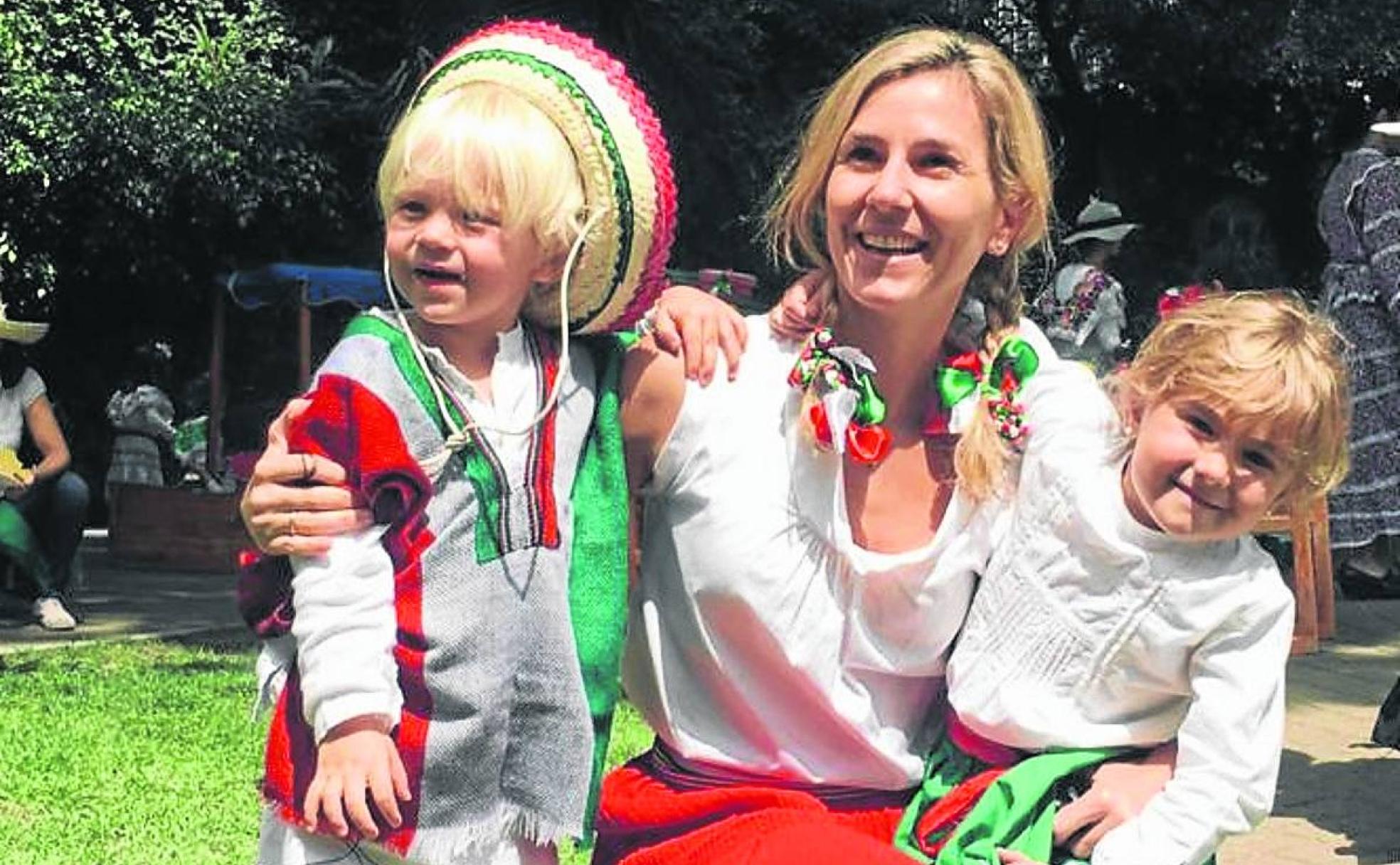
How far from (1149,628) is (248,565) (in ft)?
3.61

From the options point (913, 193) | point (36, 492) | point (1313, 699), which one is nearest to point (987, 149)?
point (913, 193)

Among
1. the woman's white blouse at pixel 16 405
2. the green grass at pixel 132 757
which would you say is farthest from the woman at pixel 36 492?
the green grass at pixel 132 757

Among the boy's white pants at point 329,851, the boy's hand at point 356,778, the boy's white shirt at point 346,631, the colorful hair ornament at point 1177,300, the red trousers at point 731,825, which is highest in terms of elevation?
the colorful hair ornament at point 1177,300

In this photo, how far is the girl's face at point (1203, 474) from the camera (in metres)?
2.41

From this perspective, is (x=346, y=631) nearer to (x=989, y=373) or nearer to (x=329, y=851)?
(x=329, y=851)

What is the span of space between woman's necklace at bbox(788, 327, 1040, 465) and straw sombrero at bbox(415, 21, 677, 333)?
0.24 meters

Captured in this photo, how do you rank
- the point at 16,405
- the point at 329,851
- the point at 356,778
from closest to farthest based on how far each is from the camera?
the point at 356,778
the point at 329,851
the point at 16,405

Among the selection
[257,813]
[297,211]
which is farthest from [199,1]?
[257,813]

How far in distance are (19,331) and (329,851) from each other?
7.54 meters

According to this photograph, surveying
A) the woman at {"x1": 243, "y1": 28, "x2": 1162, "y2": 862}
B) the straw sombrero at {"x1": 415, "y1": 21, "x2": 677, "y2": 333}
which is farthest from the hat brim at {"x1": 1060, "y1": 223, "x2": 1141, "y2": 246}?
the straw sombrero at {"x1": 415, "y1": 21, "x2": 677, "y2": 333}

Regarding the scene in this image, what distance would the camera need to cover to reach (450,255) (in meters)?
2.28

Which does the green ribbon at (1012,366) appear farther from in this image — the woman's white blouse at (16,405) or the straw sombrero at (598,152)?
the woman's white blouse at (16,405)

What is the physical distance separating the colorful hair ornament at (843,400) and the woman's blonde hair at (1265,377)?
0.33 meters

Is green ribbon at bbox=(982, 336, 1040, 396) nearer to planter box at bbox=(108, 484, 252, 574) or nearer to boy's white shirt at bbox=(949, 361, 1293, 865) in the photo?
boy's white shirt at bbox=(949, 361, 1293, 865)
